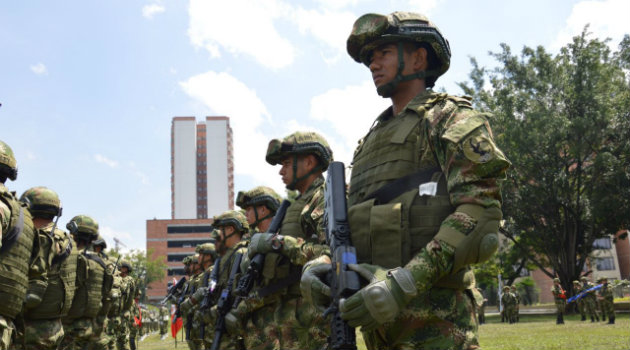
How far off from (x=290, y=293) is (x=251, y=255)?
0.60 meters

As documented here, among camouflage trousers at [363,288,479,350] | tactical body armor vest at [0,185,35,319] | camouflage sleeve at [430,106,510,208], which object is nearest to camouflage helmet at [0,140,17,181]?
tactical body armor vest at [0,185,35,319]

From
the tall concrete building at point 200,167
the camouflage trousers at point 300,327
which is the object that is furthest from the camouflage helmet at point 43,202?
the tall concrete building at point 200,167

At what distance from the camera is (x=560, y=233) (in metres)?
32.0

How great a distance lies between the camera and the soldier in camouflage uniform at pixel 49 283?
254 inches

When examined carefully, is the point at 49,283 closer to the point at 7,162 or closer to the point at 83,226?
the point at 7,162

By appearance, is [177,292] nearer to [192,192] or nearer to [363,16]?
[363,16]

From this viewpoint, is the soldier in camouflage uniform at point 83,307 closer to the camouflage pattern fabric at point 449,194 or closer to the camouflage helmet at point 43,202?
the camouflage helmet at point 43,202

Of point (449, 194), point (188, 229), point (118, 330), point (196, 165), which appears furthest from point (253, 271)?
point (196, 165)


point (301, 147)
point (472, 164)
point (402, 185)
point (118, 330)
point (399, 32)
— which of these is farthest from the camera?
point (118, 330)

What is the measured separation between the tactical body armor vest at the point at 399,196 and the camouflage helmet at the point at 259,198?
16.3ft

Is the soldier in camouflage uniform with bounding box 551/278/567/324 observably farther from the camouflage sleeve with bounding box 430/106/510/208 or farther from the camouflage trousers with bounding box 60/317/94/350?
the camouflage sleeve with bounding box 430/106/510/208

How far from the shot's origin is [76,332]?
30.3ft

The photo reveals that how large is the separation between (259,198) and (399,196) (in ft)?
17.7

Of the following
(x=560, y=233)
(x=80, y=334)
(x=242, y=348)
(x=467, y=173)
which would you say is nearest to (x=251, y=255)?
(x=242, y=348)
